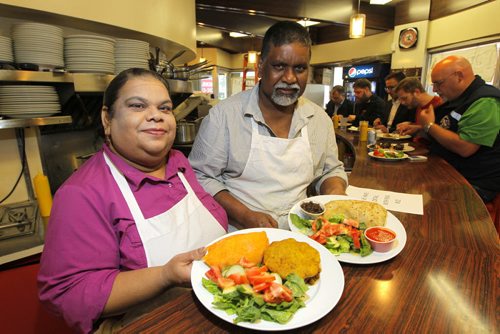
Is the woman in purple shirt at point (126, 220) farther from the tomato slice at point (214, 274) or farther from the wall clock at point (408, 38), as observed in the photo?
the wall clock at point (408, 38)

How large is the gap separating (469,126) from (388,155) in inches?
28.7

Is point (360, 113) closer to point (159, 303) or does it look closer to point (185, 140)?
point (185, 140)

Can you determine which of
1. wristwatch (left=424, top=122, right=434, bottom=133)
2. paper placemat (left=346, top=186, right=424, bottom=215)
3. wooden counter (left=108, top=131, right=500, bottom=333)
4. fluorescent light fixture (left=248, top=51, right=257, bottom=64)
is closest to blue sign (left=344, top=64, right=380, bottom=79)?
fluorescent light fixture (left=248, top=51, right=257, bottom=64)

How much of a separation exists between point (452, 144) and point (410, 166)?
0.53 meters

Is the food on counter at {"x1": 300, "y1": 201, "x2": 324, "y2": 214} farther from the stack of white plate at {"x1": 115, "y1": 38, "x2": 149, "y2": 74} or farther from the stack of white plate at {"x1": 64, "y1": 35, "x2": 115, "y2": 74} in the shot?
the stack of white plate at {"x1": 115, "y1": 38, "x2": 149, "y2": 74}

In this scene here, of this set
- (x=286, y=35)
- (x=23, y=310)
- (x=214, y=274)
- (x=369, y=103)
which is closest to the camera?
(x=214, y=274)

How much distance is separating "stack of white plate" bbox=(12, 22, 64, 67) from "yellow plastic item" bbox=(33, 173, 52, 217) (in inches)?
32.3

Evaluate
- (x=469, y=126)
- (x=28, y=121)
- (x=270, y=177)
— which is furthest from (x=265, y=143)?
(x=469, y=126)

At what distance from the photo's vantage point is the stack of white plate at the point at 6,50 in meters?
1.78

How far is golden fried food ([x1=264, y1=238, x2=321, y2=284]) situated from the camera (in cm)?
89

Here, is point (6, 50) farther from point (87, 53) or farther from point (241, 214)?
point (241, 214)

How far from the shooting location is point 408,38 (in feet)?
20.5

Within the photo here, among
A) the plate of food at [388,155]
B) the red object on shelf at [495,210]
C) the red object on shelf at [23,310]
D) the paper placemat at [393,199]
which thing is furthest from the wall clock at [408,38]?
the red object on shelf at [23,310]

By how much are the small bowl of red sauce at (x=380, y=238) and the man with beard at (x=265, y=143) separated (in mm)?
570
